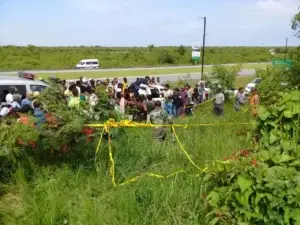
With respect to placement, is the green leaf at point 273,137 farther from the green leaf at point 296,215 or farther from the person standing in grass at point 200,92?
the person standing in grass at point 200,92

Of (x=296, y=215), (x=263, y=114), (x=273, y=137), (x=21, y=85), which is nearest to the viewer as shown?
(x=296, y=215)

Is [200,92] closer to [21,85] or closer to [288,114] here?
[21,85]

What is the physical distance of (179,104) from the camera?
1620cm

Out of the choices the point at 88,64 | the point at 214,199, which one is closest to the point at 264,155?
the point at 214,199

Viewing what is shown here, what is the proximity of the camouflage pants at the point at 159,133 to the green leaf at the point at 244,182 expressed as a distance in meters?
2.89

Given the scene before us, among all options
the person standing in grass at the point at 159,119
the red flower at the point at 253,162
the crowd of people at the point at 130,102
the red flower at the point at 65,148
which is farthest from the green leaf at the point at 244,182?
the person standing in grass at the point at 159,119

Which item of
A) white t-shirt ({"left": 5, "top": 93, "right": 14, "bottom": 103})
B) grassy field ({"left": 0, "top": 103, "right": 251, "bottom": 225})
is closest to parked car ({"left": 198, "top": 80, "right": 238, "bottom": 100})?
white t-shirt ({"left": 5, "top": 93, "right": 14, "bottom": 103})

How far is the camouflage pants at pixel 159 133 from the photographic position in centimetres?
654

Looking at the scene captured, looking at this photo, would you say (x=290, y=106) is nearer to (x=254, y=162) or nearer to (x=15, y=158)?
(x=254, y=162)

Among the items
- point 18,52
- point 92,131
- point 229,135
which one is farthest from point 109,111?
point 18,52

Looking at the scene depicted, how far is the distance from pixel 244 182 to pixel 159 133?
124 inches

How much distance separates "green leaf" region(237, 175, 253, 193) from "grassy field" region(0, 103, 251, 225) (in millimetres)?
838

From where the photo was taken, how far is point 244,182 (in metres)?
3.60

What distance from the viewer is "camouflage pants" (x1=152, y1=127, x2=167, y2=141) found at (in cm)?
654
